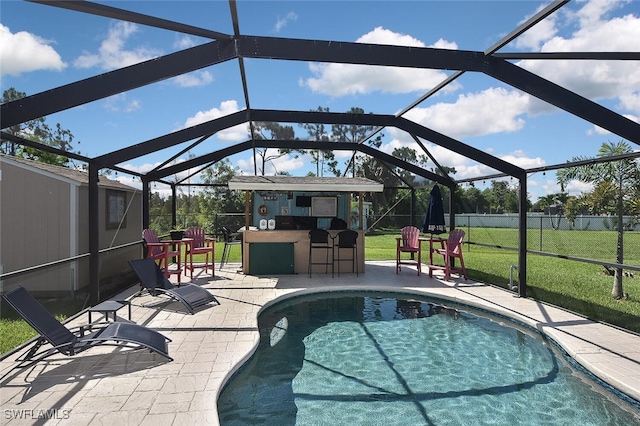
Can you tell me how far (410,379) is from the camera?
4.15m

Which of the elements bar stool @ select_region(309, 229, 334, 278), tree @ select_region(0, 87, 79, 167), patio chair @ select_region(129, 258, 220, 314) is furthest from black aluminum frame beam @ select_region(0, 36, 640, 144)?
tree @ select_region(0, 87, 79, 167)

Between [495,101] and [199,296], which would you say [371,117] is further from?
[199,296]

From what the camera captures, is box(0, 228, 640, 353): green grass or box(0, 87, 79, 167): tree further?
box(0, 87, 79, 167): tree

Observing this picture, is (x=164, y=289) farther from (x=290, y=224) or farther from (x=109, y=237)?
(x=290, y=224)

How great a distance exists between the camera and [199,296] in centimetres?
633

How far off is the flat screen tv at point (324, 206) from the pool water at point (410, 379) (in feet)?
A: 16.6

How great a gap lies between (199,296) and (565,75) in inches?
264

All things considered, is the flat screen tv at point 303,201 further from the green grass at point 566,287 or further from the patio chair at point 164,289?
the patio chair at point 164,289

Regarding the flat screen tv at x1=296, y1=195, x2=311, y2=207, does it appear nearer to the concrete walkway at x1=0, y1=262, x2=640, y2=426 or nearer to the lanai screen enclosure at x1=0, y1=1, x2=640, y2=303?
the concrete walkway at x1=0, y1=262, x2=640, y2=426

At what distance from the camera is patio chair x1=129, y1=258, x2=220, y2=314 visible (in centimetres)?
609

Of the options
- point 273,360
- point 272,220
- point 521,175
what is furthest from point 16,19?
point 521,175

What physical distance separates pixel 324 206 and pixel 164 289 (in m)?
5.65

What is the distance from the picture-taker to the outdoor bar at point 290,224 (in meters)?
9.59

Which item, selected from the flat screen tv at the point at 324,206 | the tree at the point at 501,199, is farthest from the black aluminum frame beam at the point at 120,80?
the tree at the point at 501,199
